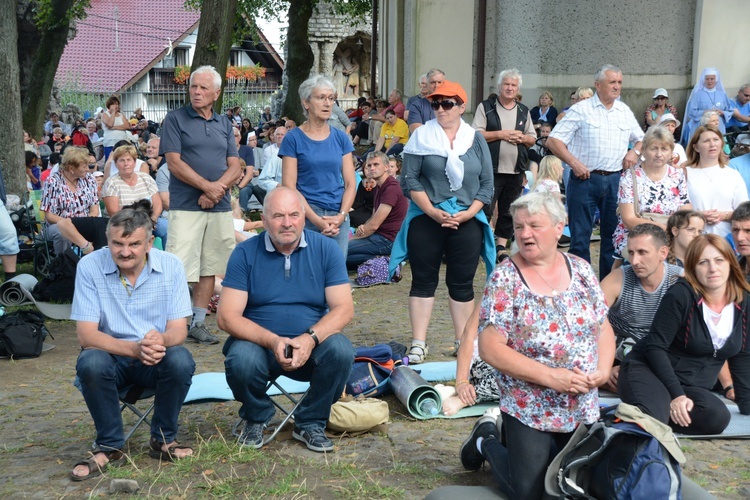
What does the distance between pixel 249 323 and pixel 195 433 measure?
0.90 m

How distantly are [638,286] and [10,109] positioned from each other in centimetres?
986

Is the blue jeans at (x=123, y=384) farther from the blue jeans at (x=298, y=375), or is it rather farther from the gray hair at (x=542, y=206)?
the gray hair at (x=542, y=206)

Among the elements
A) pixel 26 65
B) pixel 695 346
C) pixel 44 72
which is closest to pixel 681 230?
pixel 695 346

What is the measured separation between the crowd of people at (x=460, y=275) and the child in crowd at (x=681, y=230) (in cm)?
1

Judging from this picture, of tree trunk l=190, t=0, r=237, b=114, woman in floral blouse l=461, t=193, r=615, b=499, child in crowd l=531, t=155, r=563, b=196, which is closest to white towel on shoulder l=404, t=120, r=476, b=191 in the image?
woman in floral blouse l=461, t=193, r=615, b=499

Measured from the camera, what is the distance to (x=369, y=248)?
10281 mm

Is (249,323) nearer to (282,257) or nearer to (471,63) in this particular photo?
(282,257)

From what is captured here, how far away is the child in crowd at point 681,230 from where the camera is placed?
22.1 ft

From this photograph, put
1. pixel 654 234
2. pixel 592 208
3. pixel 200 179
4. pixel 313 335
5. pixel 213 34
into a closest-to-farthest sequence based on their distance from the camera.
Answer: pixel 313 335, pixel 654 234, pixel 200 179, pixel 592 208, pixel 213 34

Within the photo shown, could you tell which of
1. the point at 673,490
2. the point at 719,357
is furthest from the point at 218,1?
the point at 673,490

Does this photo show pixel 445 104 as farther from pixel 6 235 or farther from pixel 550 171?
pixel 6 235

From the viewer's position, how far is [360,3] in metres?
36.6

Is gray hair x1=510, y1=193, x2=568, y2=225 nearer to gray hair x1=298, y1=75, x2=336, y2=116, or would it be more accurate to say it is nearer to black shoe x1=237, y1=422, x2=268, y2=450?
black shoe x1=237, y1=422, x2=268, y2=450

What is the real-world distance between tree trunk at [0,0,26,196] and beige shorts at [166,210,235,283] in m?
6.31
